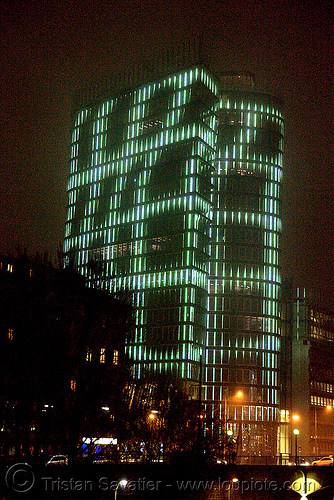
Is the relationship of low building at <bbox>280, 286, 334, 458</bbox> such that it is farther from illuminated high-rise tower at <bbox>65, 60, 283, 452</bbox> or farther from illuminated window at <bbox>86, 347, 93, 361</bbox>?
illuminated window at <bbox>86, 347, 93, 361</bbox>

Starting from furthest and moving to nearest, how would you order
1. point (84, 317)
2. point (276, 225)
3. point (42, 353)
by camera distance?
point (276, 225) < point (84, 317) < point (42, 353)

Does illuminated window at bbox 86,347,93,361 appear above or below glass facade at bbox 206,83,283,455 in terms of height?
below

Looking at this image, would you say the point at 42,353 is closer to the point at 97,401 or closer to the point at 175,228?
the point at 97,401

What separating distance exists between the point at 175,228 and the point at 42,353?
132 metres

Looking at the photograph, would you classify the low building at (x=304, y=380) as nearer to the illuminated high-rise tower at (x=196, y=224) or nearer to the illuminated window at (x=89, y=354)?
the illuminated high-rise tower at (x=196, y=224)

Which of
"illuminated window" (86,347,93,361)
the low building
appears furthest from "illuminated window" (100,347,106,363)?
the low building

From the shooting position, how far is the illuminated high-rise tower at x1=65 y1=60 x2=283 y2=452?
17450cm

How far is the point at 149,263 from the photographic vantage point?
180625 mm

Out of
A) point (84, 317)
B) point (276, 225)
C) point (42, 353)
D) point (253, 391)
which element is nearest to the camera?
point (42, 353)

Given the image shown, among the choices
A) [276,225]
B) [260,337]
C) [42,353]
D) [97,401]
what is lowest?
[97,401]

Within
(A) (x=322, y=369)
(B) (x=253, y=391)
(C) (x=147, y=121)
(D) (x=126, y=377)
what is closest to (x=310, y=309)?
(A) (x=322, y=369)

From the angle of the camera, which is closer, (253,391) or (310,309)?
(253,391)

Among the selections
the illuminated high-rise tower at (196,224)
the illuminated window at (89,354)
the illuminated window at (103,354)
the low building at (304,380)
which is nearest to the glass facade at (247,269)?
the illuminated high-rise tower at (196,224)

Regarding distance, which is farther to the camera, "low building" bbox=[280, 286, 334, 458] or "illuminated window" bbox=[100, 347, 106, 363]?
"low building" bbox=[280, 286, 334, 458]
